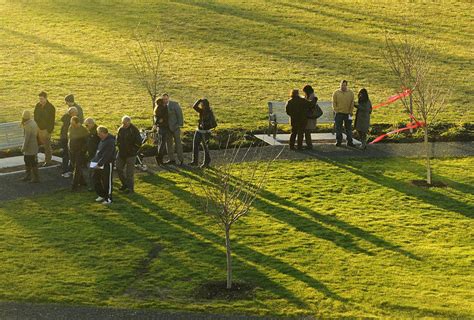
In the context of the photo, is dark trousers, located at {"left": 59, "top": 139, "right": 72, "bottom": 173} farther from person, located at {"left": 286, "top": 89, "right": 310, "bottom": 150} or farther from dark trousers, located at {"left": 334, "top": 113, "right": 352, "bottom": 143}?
dark trousers, located at {"left": 334, "top": 113, "right": 352, "bottom": 143}

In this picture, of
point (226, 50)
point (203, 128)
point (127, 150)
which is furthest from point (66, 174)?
point (226, 50)

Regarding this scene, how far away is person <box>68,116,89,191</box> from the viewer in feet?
74.7

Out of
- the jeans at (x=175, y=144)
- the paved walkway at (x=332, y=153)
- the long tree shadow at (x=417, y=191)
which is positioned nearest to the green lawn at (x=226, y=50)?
the paved walkway at (x=332, y=153)

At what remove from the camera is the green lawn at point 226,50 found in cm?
3394

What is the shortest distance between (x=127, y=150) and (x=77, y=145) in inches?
45.1

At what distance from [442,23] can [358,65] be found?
9.94 meters

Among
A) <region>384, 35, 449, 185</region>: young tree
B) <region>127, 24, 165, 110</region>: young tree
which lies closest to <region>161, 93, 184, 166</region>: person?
<region>384, 35, 449, 185</region>: young tree

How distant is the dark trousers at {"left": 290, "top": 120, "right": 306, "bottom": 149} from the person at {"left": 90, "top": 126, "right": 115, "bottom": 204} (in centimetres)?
581

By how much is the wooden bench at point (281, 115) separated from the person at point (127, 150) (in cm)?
615

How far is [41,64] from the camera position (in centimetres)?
3991

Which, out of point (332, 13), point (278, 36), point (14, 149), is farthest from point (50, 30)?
point (14, 149)

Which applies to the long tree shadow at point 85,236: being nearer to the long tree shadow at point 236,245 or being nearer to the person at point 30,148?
the long tree shadow at point 236,245

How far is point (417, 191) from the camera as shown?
76.0 ft

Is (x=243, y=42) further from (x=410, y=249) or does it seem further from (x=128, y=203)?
(x=410, y=249)
